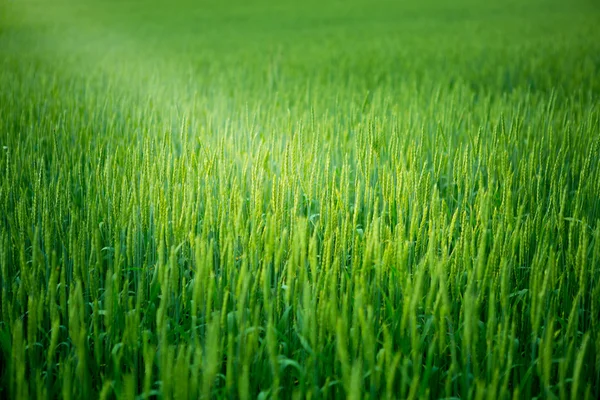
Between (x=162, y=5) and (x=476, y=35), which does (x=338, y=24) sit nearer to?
(x=476, y=35)

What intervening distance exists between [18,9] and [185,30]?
6480 mm

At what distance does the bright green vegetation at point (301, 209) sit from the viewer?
1337mm

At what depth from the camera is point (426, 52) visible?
7.18m

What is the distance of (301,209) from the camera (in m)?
2.20

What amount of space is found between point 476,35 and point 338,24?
181 inches

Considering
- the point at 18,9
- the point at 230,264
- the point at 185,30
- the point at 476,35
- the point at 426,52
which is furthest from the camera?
the point at 18,9

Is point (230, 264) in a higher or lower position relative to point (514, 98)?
lower

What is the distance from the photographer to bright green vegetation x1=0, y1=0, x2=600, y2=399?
134cm

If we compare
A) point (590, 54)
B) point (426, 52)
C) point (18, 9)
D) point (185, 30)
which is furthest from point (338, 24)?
point (18, 9)

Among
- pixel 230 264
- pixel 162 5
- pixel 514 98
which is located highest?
pixel 162 5

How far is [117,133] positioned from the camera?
3.27 meters

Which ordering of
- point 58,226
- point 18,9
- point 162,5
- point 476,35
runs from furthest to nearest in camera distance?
point 162,5
point 18,9
point 476,35
point 58,226

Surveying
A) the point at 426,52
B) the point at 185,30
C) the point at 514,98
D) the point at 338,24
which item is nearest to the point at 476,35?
the point at 426,52

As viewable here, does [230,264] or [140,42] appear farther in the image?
[140,42]
